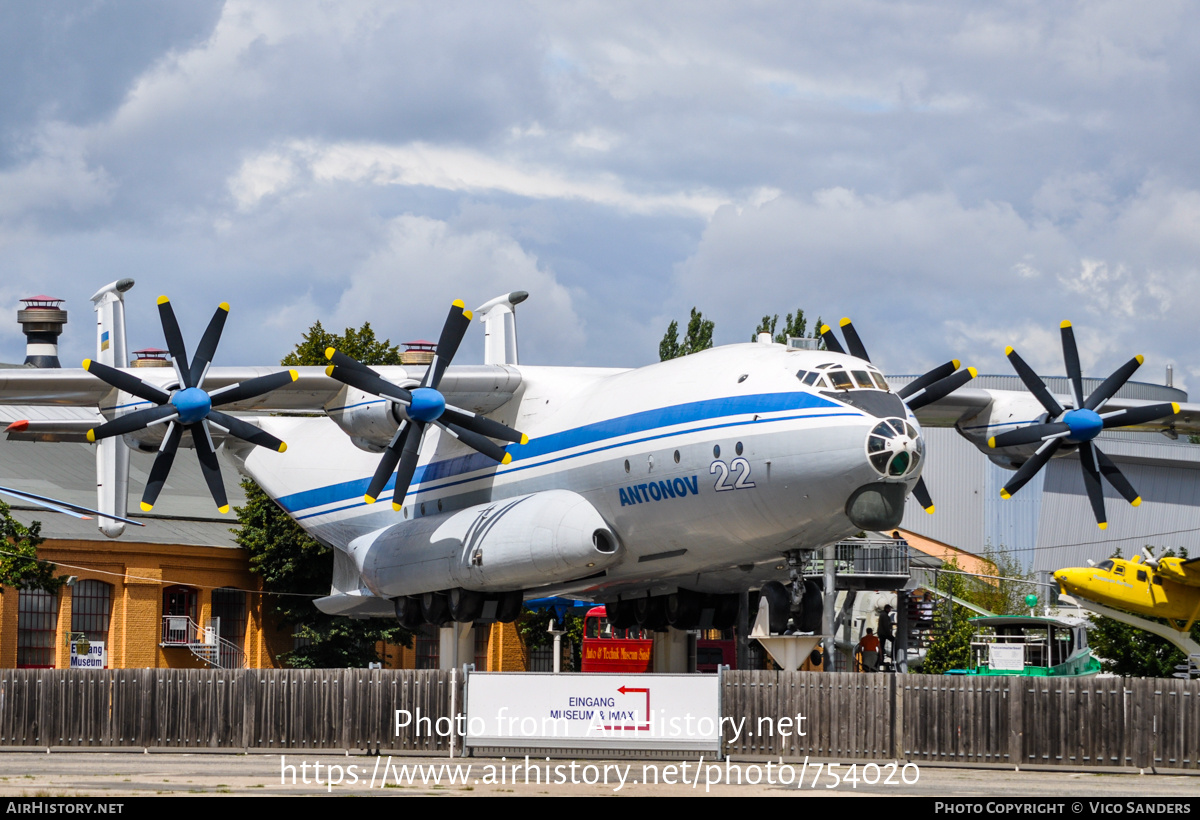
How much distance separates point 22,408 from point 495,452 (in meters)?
33.8

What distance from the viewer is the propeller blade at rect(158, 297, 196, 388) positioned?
24.8 metres

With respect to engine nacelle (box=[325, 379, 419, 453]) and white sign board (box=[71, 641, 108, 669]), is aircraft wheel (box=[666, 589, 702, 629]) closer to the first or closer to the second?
engine nacelle (box=[325, 379, 419, 453])

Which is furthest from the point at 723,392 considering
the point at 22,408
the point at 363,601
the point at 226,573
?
the point at 22,408

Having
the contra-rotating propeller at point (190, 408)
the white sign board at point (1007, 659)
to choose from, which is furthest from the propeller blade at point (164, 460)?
the white sign board at point (1007, 659)

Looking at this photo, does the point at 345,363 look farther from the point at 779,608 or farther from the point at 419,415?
the point at 779,608

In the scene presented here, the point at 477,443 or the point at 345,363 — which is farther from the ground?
the point at 345,363

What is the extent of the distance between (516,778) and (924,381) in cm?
1120

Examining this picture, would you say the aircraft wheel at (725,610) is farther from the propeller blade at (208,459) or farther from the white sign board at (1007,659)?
the propeller blade at (208,459)

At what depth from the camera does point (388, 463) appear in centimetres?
2392

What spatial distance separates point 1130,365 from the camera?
26141 mm

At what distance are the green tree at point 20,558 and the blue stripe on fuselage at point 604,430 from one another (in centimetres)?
1414

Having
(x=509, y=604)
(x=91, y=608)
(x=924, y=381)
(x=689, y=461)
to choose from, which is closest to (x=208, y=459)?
(x=509, y=604)
